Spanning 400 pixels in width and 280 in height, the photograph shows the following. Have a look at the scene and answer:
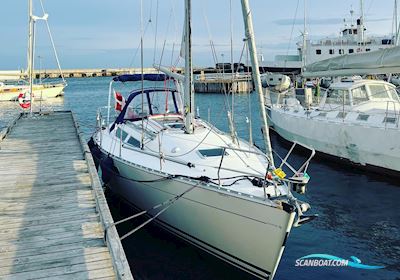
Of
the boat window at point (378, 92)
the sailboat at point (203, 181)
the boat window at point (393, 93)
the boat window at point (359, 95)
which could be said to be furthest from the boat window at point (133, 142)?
the boat window at point (393, 93)

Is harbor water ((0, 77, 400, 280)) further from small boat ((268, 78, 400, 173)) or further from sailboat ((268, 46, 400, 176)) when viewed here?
sailboat ((268, 46, 400, 176))

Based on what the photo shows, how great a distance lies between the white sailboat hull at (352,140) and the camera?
49.8 feet

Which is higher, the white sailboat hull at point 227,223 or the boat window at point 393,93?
the boat window at point 393,93

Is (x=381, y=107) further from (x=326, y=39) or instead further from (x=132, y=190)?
(x=326, y=39)

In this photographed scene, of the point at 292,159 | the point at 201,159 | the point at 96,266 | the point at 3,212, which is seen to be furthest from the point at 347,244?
the point at 292,159

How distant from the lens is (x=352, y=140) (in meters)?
16.7

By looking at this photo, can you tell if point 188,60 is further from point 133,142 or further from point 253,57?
point 253,57

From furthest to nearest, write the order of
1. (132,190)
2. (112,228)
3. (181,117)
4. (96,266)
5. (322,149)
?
1. (322,149)
2. (181,117)
3. (132,190)
4. (112,228)
5. (96,266)

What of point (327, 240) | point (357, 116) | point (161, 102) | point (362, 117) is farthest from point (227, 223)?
point (357, 116)

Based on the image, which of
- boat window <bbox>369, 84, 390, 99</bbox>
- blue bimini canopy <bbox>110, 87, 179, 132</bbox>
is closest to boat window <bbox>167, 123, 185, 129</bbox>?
blue bimini canopy <bbox>110, 87, 179, 132</bbox>

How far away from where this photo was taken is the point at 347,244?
34.7 feet

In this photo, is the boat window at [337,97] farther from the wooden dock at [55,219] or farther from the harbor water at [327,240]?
the wooden dock at [55,219]

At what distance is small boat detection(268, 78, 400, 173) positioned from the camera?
15430 millimetres

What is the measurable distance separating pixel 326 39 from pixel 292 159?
2024 inches
